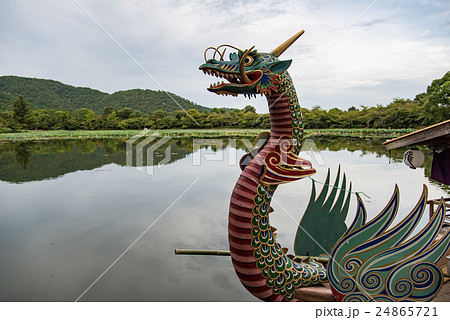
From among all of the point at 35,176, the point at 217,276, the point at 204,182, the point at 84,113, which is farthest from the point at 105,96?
the point at 217,276

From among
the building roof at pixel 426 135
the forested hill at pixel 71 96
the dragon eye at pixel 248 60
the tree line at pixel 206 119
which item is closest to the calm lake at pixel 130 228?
the building roof at pixel 426 135

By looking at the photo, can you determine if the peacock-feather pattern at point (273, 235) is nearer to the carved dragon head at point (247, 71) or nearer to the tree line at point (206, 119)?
the carved dragon head at point (247, 71)

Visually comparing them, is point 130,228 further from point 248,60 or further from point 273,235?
point 248,60

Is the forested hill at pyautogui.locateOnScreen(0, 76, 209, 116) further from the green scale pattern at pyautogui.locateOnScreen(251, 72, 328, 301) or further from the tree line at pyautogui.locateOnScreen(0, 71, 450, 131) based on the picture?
the green scale pattern at pyautogui.locateOnScreen(251, 72, 328, 301)

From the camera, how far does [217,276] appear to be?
4.61 metres

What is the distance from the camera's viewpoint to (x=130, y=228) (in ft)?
20.8

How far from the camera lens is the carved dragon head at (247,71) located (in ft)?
8.50

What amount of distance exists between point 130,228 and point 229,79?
15.0 ft

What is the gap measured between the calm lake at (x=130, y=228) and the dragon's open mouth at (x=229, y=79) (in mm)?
2740

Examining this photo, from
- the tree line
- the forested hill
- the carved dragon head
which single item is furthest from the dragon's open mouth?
the forested hill

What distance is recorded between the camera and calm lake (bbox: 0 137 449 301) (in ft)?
14.2

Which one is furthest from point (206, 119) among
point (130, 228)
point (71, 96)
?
point (71, 96)

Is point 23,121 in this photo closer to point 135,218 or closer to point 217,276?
point 135,218

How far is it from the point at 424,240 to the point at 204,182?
8.19 m
